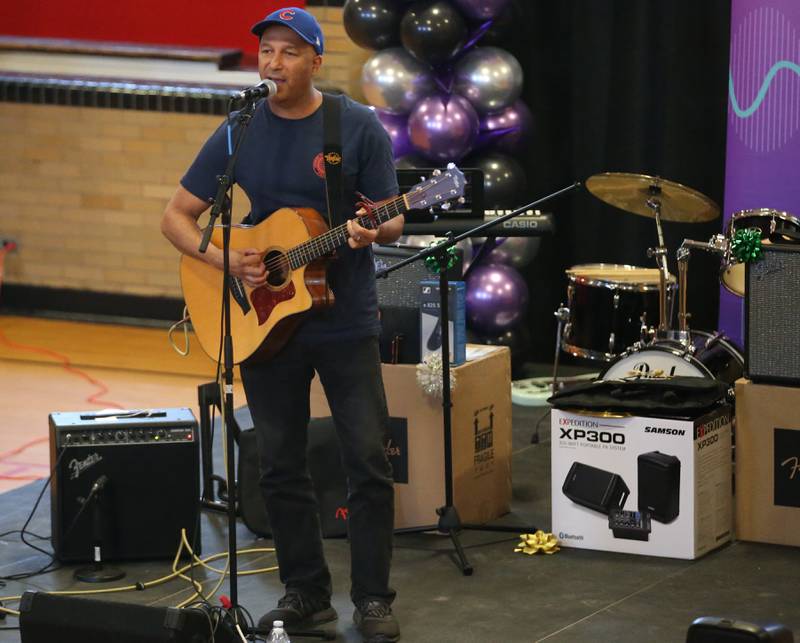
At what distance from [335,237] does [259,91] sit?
479 mm

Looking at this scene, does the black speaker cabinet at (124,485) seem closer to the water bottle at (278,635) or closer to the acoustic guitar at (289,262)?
the acoustic guitar at (289,262)

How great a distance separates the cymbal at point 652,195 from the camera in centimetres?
572

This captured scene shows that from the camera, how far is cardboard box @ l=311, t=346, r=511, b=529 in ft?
17.3

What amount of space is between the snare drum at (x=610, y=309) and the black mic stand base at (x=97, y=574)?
233 centimetres

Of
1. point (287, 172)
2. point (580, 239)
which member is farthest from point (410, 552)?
point (580, 239)

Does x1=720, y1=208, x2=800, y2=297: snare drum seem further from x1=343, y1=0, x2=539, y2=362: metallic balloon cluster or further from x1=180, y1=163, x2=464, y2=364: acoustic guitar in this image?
x1=180, y1=163, x2=464, y2=364: acoustic guitar

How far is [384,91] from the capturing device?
698 cm

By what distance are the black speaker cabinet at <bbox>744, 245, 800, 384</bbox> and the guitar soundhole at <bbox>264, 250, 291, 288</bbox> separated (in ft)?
6.14

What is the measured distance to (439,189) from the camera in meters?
4.05

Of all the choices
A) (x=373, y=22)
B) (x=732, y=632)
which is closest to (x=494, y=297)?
(x=373, y=22)

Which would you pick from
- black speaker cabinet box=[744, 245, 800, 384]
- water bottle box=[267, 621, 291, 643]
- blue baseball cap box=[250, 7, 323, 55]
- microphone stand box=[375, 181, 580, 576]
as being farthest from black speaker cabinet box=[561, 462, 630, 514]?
blue baseball cap box=[250, 7, 323, 55]

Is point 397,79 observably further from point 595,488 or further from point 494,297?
point 595,488

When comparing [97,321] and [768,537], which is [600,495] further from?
[97,321]

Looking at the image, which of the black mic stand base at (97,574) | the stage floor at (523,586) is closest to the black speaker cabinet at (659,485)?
the stage floor at (523,586)
